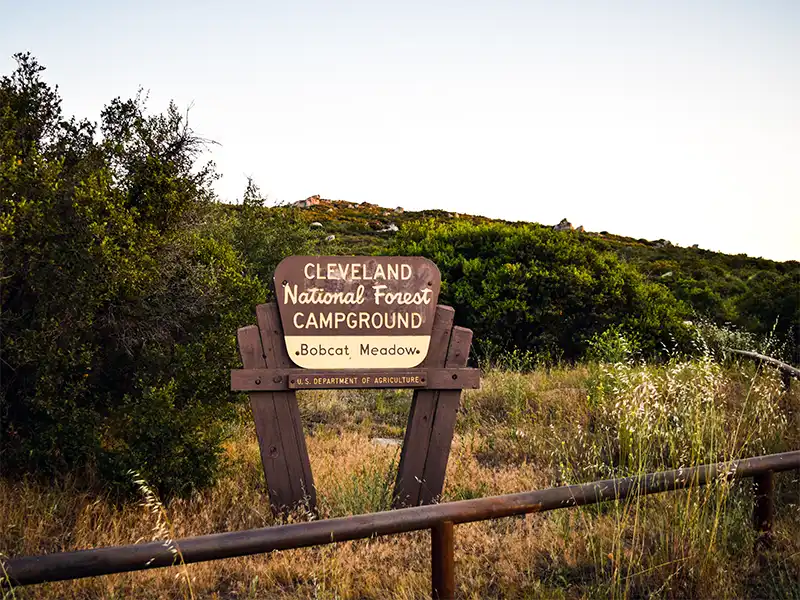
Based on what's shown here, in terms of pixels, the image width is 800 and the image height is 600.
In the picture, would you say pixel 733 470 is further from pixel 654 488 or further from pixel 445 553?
pixel 445 553

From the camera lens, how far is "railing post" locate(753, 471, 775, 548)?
4.07 metres

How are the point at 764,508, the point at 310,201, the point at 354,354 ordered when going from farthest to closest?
the point at 310,201
the point at 354,354
the point at 764,508

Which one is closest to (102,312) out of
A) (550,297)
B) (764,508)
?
(764,508)

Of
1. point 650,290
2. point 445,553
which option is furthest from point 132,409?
point 650,290

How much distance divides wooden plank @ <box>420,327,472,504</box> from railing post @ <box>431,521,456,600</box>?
2.01 metres

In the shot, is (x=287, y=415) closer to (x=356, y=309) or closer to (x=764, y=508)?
(x=356, y=309)

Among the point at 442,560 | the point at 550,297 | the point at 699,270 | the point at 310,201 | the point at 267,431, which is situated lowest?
the point at 442,560

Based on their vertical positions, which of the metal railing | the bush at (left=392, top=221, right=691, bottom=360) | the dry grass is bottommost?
the dry grass

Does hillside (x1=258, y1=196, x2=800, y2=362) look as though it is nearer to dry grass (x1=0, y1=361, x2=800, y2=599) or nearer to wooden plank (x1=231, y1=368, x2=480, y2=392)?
dry grass (x1=0, y1=361, x2=800, y2=599)

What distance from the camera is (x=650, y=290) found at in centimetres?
1248

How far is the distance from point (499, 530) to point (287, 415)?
1.84m

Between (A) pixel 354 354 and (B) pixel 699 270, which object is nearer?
(A) pixel 354 354

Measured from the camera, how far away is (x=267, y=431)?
5.14 m

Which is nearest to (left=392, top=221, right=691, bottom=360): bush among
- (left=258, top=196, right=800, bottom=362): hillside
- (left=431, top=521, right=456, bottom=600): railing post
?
(left=258, top=196, right=800, bottom=362): hillside
